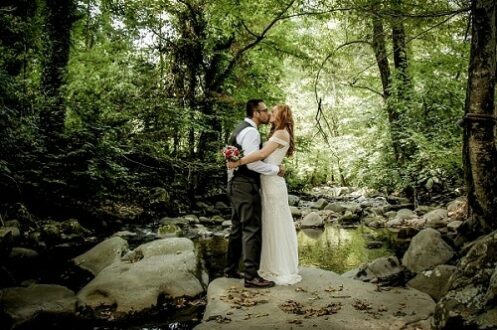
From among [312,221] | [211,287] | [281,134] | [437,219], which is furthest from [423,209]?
[211,287]

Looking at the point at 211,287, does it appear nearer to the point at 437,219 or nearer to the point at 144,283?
the point at 144,283

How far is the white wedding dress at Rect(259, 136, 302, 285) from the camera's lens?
17.5ft

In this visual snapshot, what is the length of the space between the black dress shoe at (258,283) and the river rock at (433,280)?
201cm

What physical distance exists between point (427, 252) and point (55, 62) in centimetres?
1104

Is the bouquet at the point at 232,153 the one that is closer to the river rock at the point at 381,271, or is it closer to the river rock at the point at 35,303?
the river rock at the point at 381,271

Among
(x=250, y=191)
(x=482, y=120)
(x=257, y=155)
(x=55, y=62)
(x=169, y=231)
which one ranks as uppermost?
(x=55, y=62)

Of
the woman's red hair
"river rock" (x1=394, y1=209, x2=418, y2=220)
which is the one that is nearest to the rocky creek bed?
the woman's red hair

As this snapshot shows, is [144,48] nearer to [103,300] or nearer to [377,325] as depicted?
[103,300]

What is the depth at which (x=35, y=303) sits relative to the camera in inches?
195

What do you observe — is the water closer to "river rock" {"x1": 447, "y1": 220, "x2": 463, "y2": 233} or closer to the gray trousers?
"river rock" {"x1": 447, "y1": 220, "x2": 463, "y2": 233}

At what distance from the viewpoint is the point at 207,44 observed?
14.7 m

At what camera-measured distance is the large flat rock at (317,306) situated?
3.91 metres

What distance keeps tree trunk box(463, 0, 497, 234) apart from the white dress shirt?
8.93 feet

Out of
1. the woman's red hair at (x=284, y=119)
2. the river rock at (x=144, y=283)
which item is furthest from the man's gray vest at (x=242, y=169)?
the river rock at (x=144, y=283)
